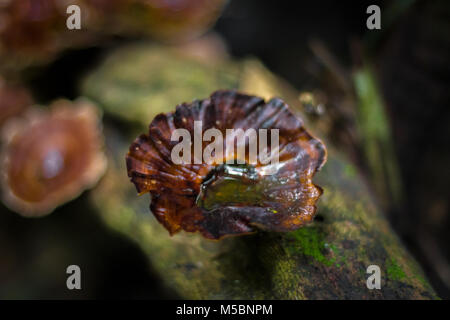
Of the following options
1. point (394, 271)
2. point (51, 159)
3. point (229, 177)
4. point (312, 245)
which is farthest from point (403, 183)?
point (51, 159)

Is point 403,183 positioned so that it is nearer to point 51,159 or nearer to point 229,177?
point 229,177

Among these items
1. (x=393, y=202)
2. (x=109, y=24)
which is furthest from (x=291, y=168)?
(x=109, y=24)

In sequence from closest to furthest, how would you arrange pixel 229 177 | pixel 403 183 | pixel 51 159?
pixel 229 177, pixel 51 159, pixel 403 183

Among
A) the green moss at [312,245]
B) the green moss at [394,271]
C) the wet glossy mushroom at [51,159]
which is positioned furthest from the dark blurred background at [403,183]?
the green moss at [312,245]

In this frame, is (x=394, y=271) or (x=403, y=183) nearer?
(x=394, y=271)

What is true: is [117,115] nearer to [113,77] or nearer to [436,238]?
[113,77]

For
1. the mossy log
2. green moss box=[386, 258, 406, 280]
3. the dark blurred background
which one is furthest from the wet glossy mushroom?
green moss box=[386, 258, 406, 280]

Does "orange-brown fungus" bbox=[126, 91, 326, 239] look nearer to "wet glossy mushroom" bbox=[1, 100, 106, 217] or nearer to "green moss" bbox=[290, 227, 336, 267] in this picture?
"green moss" bbox=[290, 227, 336, 267]
